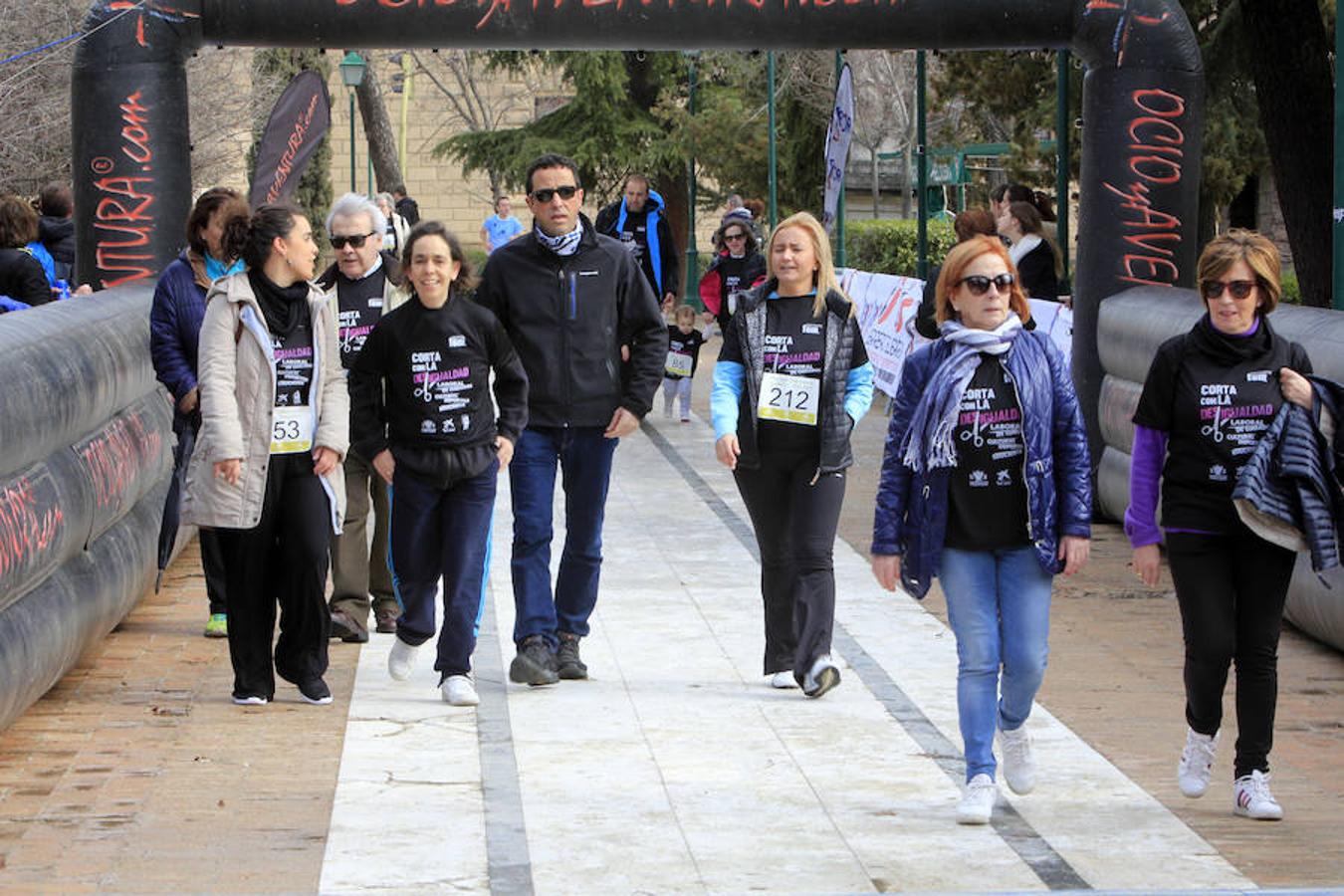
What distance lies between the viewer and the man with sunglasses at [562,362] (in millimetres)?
8375

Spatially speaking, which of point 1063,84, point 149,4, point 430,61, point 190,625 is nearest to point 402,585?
point 190,625

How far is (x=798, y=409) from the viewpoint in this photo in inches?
316

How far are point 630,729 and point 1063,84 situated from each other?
8.83 metres

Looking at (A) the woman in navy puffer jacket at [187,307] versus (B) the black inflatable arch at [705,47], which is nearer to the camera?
(A) the woman in navy puffer jacket at [187,307]

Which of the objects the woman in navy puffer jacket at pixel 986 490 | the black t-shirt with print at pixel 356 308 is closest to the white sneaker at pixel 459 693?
the black t-shirt with print at pixel 356 308

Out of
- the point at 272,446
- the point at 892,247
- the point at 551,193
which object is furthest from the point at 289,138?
the point at 892,247

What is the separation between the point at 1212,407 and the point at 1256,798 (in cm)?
111

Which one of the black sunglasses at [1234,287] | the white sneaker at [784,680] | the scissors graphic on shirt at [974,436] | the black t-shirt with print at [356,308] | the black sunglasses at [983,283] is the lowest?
the white sneaker at [784,680]

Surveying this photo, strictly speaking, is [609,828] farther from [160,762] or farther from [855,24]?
[855,24]

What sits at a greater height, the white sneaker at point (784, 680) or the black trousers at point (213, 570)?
the black trousers at point (213, 570)

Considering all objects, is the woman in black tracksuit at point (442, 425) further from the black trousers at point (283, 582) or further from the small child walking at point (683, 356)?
the small child walking at point (683, 356)

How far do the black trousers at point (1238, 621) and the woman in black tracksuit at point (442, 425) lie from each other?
2.69m

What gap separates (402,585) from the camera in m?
8.30

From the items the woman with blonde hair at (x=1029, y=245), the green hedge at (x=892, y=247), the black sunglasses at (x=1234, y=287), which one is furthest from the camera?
the green hedge at (x=892, y=247)
